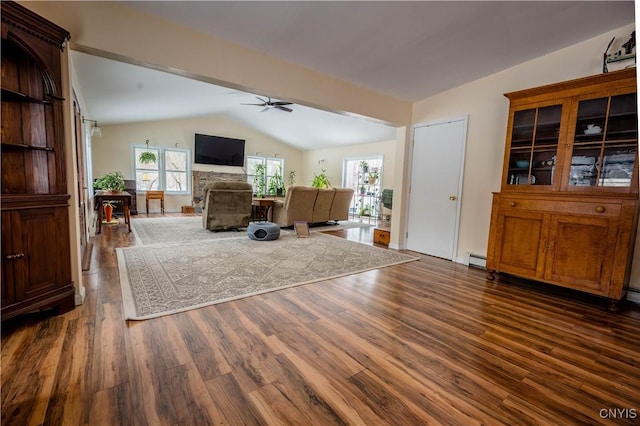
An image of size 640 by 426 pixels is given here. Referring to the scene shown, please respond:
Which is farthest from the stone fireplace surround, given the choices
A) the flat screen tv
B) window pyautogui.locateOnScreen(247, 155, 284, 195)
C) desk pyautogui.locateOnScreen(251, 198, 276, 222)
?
desk pyautogui.locateOnScreen(251, 198, 276, 222)

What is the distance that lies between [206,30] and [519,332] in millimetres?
3657

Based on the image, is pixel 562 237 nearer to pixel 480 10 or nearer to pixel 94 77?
pixel 480 10

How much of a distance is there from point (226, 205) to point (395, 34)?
3980mm

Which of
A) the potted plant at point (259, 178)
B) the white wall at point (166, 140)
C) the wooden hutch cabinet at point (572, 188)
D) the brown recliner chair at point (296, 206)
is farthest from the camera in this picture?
the potted plant at point (259, 178)

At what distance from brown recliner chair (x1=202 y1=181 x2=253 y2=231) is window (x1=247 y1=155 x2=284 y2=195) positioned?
4.39 m

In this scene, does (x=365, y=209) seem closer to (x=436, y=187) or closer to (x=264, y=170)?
(x=264, y=170)

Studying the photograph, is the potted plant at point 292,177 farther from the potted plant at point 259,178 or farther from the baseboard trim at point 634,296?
the baseboard trim at point 634,296

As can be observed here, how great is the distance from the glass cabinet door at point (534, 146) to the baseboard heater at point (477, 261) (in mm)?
1065

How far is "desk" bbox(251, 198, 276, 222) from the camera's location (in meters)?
6.09

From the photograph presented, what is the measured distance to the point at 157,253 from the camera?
12.2 ft

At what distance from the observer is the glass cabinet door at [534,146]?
295cm

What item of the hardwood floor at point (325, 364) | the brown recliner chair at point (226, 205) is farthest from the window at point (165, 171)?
the hardwood floor at point (325, 364)

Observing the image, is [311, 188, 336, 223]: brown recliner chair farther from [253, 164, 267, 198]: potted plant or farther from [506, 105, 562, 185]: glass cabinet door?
[253, 164, 267, 198]: potted plant

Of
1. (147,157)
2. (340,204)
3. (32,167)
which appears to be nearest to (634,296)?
(340,204)
